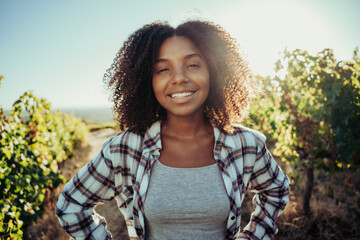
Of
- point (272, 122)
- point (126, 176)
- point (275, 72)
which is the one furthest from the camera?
point (272, 122)

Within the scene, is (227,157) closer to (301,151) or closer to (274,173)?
(274,173)

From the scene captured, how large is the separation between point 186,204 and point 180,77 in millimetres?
830

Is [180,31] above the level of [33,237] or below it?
above

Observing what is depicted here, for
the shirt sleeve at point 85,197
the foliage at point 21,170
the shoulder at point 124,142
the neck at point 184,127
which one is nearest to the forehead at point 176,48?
the neck at point 184,127

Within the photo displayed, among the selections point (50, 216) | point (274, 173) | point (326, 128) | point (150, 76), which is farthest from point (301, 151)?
point (50, 216)

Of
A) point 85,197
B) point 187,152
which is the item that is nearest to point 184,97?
point 187,152

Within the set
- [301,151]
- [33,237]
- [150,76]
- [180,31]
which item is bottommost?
[33,237]

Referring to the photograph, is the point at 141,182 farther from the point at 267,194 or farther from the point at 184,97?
the point at 267,194

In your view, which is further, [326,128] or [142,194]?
[326,128]

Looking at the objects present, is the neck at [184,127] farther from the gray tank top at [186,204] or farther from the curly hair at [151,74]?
the gray tank top at [186,204]

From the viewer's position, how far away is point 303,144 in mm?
3258

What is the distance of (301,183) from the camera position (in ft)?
13.4

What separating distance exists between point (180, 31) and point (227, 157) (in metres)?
1.00

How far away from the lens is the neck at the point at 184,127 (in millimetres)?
1750
